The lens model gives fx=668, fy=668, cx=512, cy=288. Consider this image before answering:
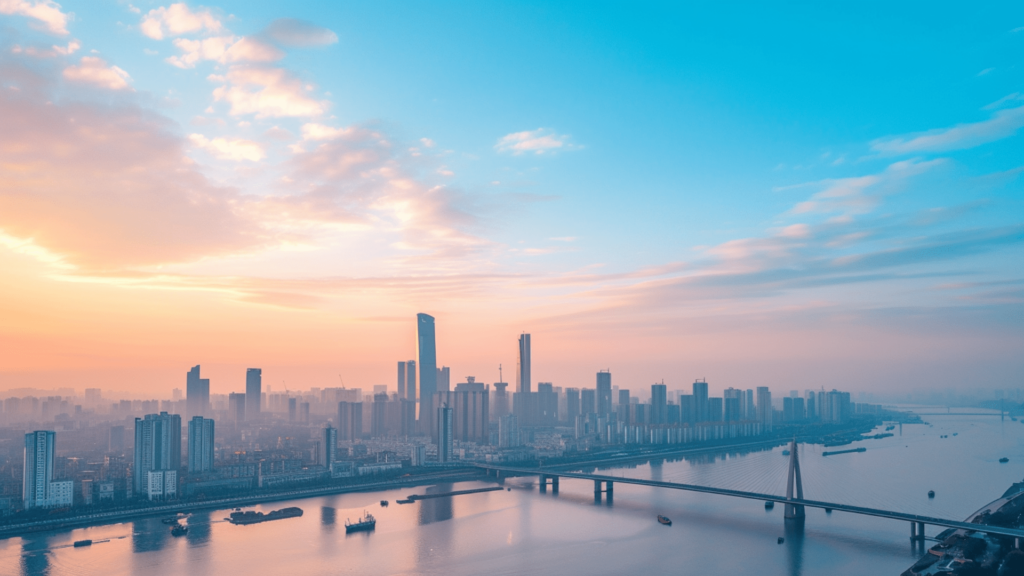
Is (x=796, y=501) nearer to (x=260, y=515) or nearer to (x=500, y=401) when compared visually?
(x=260, y=515)

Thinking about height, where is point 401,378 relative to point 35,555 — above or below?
above

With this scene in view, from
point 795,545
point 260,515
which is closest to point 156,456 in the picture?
point 260,515

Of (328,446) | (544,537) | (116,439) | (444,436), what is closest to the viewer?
(544,537)

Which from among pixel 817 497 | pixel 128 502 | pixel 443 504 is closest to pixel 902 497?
pixel 817 497

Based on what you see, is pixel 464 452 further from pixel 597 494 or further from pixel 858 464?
pixel 858 464

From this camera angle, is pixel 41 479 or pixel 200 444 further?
pixel 200 444

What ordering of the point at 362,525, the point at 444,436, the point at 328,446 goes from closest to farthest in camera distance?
the point at 362,525
the point at 328,446
the point at 444,436

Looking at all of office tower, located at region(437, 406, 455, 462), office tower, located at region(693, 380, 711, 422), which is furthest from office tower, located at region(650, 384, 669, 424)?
office tower, located at region(437, 406, 455, 462)
